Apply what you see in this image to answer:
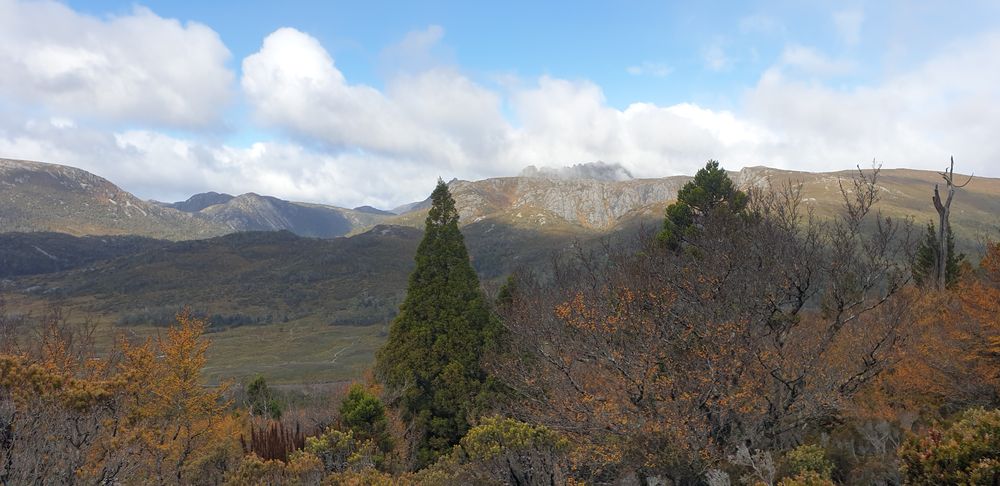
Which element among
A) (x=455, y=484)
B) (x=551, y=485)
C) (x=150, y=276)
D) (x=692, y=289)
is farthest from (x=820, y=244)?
(x=150, y=276)

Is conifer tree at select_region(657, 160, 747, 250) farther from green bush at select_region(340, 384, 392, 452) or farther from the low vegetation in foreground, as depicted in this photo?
green bush at select_region(340, 384, 392, 452)

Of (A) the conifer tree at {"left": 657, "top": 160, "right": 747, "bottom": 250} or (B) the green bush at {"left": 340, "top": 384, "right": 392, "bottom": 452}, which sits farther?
(A) the conifer tree at {"left": 657, "top": 160, "right": 747, "bottom": 250}

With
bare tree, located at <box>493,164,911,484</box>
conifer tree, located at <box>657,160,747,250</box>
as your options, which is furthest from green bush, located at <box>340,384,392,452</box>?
conifer tree, located at <box>657,160,747,250</box>

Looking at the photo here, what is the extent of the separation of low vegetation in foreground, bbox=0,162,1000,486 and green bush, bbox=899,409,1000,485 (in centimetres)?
2

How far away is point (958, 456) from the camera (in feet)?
20.7

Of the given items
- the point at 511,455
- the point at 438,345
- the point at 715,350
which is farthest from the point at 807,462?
the point at 438,345

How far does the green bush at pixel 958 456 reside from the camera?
5.97 m

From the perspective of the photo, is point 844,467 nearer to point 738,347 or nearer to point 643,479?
point 738,347

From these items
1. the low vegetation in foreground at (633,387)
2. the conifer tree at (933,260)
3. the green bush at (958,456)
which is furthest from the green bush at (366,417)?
the conifer tree at (933,260)

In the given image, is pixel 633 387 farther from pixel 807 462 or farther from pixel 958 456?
pixel 958 456

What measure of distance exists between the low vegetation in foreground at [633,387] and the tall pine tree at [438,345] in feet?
0.29

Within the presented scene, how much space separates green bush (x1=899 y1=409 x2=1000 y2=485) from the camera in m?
5.97

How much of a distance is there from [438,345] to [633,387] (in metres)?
10.0

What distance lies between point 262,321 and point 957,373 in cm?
13987
